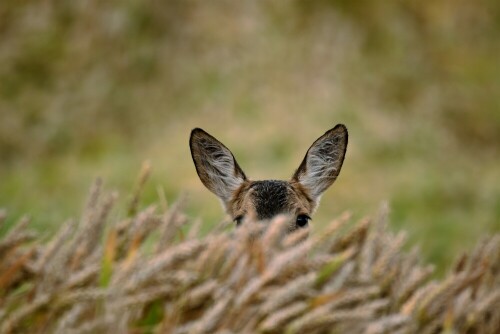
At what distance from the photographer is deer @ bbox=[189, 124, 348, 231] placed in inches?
217

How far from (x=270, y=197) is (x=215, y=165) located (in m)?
0.44

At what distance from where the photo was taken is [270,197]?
18.4 feet

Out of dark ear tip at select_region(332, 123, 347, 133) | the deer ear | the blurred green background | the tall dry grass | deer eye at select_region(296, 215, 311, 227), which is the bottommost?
the tall dry grass

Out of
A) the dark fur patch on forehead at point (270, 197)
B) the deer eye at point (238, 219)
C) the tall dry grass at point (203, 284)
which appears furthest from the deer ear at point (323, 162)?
the tall dry grass at point (203, 284)

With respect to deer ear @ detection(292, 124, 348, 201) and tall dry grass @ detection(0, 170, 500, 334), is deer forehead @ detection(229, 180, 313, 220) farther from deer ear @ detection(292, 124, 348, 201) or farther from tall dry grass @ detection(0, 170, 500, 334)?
tall dry grass @ detection(0, 170, 500, 334)

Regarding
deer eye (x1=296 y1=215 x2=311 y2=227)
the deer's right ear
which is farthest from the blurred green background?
deer eye (x1=296 y1=215 x2=311 y2=227)

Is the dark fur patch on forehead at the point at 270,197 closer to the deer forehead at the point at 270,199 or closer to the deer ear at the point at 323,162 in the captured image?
the deer forehead at the point at 270,199

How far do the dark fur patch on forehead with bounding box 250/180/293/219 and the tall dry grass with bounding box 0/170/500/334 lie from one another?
1.87 m

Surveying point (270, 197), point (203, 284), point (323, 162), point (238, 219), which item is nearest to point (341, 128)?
point (323, 162)

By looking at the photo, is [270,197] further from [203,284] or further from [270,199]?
[203,284]

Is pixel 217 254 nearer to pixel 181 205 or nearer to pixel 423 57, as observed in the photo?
pixel 181 205

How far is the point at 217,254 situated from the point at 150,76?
11.9m

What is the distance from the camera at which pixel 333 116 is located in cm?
1398

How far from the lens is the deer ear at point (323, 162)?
558cm
